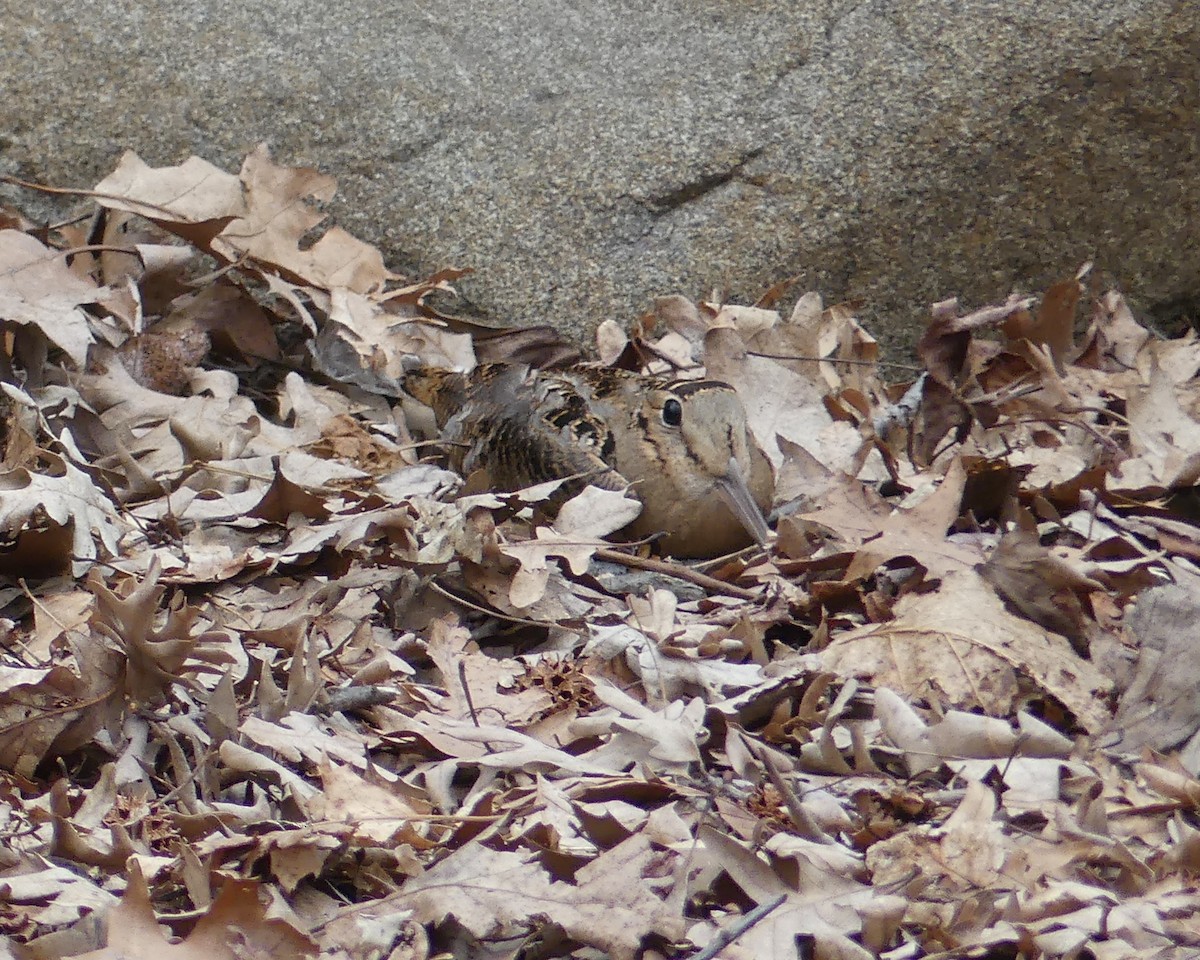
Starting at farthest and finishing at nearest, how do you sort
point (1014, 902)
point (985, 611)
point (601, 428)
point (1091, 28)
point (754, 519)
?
point (1091, 28)
point (601, 428)
point (754, 519)
point (985, 611)
point (1014, 902)

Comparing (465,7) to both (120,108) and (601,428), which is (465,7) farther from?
(601,428)

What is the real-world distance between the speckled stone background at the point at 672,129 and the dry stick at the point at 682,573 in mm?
1335

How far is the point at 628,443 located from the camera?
3.89 m

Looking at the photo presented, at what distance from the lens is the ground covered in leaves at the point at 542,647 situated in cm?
214

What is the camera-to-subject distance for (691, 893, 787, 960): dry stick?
6.53 ft

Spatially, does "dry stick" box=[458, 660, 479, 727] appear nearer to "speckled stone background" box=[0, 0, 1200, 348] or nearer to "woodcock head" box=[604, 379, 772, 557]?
"woodcock head" box=[604, 379, 772, 557]

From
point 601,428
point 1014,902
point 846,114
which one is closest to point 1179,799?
point 1014,902

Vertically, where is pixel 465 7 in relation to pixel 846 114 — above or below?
above

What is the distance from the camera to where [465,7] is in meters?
4.44

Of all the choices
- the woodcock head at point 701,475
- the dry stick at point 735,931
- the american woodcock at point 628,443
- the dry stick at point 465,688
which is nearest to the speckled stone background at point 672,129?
the american woodcock at point 628,443

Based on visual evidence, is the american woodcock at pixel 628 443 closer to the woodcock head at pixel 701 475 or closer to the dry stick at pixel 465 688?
the woodcock head at pixel 701 475

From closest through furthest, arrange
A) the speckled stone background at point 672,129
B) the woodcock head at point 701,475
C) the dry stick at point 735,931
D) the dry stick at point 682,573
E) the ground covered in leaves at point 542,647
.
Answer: the dry stick at point 735,931 < the ground covered in leaves at point 542,647 < the dry stick at point 682,573 < the woodcock head at point 701,475 < the speckled stone background at point 672,129

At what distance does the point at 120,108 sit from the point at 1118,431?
313cm

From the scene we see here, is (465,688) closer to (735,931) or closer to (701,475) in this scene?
(735,931)
